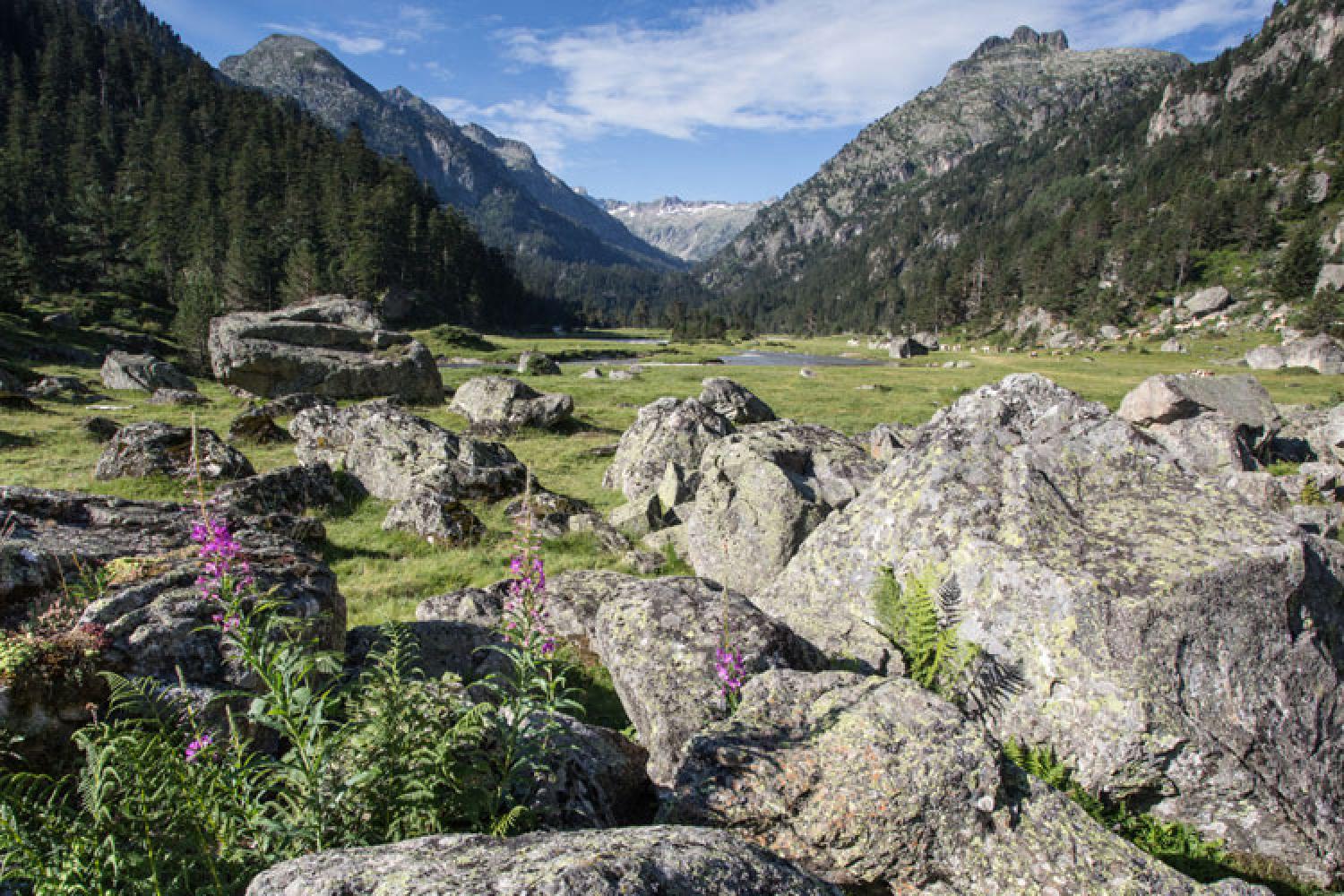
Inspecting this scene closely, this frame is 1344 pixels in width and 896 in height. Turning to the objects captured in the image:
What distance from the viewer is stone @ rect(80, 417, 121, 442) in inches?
867

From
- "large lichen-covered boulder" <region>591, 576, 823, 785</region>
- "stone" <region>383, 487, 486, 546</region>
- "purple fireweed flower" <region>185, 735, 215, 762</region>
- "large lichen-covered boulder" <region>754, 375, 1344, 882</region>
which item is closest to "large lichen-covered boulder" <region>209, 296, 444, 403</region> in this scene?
"stone" <region>383, 487, 486, 546</region>

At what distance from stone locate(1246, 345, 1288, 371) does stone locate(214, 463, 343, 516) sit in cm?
7753

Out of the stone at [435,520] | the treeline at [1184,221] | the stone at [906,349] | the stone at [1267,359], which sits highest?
the treeline at [1184,221]

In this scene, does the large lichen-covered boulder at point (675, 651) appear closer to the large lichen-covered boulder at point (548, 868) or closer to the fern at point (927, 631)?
the fern at point (927, 631)

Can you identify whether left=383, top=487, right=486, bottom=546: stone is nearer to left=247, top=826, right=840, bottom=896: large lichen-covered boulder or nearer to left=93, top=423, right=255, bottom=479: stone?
left=93, top=423, right=255, bottom=479: stone

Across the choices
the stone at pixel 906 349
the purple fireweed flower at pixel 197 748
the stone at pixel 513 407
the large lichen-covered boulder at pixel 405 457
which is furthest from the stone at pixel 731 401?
the stone at pixel 906 349

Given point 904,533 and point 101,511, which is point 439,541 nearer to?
point 101,511

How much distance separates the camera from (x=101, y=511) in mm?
8477

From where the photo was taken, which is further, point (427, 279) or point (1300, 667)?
point (427, 279)

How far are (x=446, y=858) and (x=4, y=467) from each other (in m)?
23.1

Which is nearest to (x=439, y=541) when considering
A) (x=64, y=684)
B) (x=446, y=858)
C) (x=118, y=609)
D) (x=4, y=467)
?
(x=118, y=609)

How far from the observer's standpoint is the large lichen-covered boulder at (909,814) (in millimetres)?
4375

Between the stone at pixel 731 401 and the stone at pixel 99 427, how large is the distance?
2318 centimetres

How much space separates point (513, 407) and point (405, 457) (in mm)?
9811
